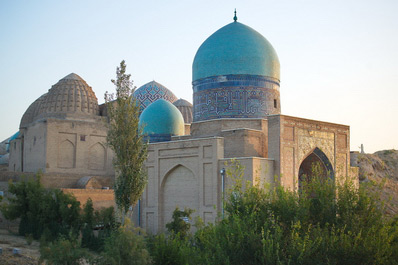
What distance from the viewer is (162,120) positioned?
1794 cm

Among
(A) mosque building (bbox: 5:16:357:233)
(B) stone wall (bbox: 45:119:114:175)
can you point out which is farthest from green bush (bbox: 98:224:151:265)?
(B) stone wall (bbox: 45:119:114:175)

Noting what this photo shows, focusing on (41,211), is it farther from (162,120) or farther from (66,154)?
(66,154)

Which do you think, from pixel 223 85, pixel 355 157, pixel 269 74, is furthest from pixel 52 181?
pixel 355 157

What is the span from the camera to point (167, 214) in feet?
52.5

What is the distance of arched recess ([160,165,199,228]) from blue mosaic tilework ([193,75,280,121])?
214 centimetres

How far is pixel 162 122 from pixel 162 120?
3.0 inches

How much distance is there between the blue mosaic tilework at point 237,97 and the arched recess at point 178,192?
214 centimetres

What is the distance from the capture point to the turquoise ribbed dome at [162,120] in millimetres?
17859

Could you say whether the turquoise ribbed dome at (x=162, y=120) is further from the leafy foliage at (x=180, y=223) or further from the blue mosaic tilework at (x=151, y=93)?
the blue mosaic tilework at (x=151, y=93)

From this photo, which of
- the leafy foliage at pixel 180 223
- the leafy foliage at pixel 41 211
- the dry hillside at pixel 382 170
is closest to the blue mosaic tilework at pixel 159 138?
the leafy foliage at pixel 41 211

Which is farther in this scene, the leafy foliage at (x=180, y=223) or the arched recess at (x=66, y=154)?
the arched recess at (x=66, y=154)

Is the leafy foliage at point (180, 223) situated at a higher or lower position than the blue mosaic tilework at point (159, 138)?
lower

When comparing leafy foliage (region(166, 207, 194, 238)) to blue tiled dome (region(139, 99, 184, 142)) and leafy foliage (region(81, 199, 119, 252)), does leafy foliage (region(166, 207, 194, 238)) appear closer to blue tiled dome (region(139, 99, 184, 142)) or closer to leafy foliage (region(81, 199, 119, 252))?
→ leafy foliage (region(81, 199, 119, 252))

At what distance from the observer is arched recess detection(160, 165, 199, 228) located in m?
15.3
